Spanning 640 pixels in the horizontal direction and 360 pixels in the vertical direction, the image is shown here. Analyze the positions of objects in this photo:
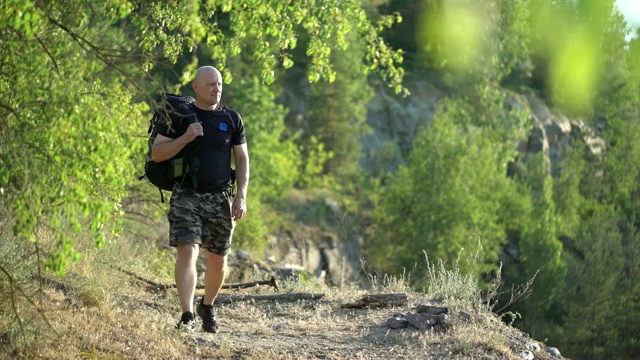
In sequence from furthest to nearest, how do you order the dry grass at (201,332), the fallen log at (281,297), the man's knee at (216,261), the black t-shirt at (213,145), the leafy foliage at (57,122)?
the fallen log at (281,297), the man's knee at (216,261), the black t-shirt at (213,145), the dry grass at (201,332), the leafy foliage at (57,122)

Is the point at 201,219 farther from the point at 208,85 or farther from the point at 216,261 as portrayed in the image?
the point at 208,85

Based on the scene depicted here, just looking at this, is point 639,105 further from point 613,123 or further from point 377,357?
point 377,357

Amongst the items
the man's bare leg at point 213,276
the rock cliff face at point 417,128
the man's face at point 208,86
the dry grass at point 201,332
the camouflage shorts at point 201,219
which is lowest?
the dry grass at point 201,332

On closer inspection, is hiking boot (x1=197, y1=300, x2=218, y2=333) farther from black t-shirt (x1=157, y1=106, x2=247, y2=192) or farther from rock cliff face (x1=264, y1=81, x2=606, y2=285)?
rock cliff face (x1=264, y1=81, x2=606, y2=285)

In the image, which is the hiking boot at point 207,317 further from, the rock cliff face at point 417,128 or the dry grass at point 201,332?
the rock cliff face at point 417,128

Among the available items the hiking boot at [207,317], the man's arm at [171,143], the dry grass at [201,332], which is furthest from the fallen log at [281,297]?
the man's arm at [171,143]

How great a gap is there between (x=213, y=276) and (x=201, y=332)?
1.66 feet

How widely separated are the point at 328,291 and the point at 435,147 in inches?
1455

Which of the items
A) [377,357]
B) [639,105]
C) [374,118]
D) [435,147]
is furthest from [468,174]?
[377,357]

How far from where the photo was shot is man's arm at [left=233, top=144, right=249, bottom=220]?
8.05 metres

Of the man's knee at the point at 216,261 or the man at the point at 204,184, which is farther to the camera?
the man's knee at the point at 216,261

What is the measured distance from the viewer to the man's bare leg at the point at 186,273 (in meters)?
7.78

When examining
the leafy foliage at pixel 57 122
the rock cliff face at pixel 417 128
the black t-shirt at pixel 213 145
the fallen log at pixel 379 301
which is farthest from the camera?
the rock cliff face at pixel 417 128

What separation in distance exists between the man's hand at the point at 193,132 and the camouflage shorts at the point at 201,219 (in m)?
0.49
